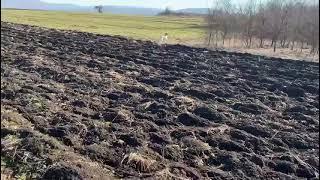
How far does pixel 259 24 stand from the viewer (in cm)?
3044

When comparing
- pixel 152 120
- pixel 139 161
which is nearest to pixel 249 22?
pixel 152 120

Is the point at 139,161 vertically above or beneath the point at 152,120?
above

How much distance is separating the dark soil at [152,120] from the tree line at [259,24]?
4287 millimetres

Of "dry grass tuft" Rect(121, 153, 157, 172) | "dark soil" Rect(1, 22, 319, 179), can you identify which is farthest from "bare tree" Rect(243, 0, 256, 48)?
"dry grass tuft" Rect(121, 153, 157, 172)

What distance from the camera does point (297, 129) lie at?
1076cm

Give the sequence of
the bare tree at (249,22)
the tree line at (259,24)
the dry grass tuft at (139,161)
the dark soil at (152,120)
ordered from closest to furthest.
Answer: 1. the dry grass tuft at (139,161)
2. the dark soil at (152,120)
3. the tree line at (259,24)
4. the bare tree at (249,22)

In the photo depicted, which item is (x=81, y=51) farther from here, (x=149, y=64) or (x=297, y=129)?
(x=297, y=129)

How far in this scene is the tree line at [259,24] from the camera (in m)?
21.8

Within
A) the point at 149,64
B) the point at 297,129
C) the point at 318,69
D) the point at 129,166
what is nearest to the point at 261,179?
the point at 129,166

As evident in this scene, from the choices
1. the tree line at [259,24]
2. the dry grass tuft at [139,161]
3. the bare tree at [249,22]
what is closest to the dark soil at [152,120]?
the dry grass tuft at [139,161]

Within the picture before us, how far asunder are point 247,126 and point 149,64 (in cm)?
895

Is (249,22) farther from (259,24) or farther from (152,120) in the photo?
(152,120)

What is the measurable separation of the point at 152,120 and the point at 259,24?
21.9m

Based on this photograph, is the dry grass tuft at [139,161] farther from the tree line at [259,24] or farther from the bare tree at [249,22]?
the bare tree at [249,22]
